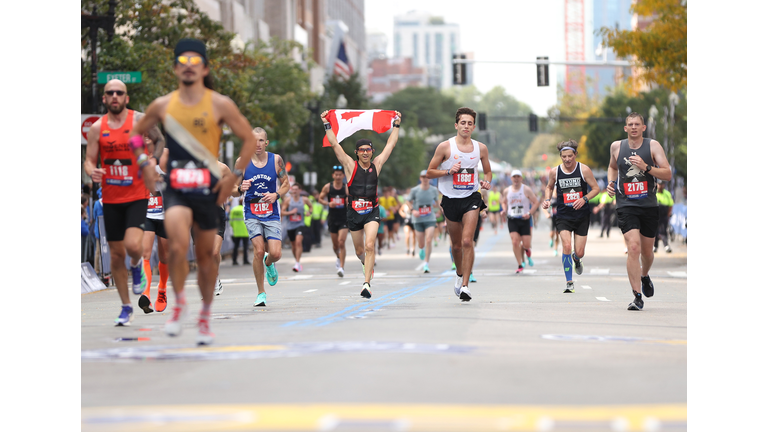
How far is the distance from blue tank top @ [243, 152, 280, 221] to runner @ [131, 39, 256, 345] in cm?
429

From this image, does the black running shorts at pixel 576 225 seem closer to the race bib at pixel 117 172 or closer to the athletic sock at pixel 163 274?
the athletic sock at pixel 163 274

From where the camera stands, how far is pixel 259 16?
66.7 meters

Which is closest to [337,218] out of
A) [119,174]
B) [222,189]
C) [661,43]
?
[661,43]

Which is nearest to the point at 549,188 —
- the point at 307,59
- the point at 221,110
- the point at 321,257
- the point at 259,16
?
the point at 221,110

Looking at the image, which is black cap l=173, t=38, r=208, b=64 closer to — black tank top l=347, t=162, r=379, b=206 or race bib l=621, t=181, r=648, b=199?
race bib l=621, t=181, r=648, b=199

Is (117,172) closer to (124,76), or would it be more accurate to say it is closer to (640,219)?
(640,219)

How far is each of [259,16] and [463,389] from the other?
205 ft

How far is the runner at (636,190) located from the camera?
38.1 feet

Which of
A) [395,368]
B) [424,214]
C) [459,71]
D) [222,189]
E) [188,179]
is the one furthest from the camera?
[459,71]

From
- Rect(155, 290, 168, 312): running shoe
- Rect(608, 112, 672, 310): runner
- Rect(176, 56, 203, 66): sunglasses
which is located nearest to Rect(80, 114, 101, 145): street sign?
Rect(155, 290, 168, 312): running shoe

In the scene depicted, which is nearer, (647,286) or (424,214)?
(647,286)

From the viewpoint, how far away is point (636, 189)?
11680 millimetres

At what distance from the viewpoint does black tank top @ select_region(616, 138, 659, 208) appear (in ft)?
38.2

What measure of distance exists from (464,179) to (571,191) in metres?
3.14
